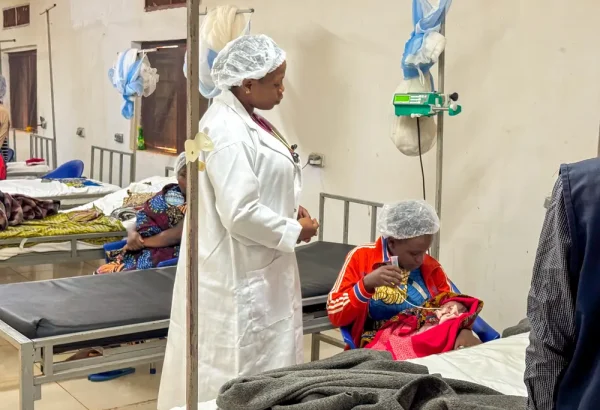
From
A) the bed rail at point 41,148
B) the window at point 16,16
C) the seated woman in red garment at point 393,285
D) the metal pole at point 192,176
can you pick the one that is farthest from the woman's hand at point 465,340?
the window at point 16,16

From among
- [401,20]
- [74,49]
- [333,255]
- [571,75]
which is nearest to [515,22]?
[571,75]

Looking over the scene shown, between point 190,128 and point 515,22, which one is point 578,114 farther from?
point 190,128

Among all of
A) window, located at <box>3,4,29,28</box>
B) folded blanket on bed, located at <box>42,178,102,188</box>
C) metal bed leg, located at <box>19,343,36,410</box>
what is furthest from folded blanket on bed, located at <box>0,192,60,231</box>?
window, located at <box>3,4,29,28</box>

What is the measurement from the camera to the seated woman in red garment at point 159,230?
12.6 feet

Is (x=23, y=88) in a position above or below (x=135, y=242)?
above

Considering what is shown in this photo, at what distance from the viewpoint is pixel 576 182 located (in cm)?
101

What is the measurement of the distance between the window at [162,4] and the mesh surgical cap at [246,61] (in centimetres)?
372

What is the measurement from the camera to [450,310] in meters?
2.83

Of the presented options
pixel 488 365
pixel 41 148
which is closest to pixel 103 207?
pixel 488 365

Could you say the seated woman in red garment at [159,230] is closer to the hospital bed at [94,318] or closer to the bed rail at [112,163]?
the hospital bed at [94,318]

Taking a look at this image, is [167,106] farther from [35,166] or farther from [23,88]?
[23,88]

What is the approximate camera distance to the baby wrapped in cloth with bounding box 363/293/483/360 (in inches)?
Result: 108

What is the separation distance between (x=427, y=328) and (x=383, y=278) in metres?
0.28

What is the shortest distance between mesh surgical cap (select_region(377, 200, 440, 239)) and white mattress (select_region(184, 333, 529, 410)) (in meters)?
0.49
